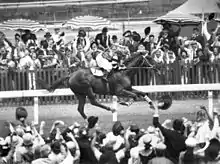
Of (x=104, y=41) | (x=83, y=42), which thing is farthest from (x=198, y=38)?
(x=83, y=42)

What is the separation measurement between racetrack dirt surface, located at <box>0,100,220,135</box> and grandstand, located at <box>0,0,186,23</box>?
30.6 ft

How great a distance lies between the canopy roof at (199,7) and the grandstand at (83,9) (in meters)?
3.76

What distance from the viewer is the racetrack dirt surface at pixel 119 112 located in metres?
24.7

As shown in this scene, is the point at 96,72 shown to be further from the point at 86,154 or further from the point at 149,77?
the point at 86,154

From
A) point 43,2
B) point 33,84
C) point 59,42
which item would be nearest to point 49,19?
point 43,2

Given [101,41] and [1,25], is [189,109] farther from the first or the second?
[1,25]

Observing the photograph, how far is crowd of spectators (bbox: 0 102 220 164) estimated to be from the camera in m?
14.2

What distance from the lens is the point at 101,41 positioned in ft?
92.0

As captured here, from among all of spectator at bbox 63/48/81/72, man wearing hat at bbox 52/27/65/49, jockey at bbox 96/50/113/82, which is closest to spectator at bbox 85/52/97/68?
spectator at bbox 63/48/81/72

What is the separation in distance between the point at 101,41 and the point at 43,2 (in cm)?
904

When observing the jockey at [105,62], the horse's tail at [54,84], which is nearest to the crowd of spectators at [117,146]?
the jockey at [105,62]

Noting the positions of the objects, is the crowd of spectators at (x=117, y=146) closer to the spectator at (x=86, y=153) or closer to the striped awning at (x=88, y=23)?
the spectator at (x=86, y=153)

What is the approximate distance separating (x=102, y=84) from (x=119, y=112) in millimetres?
2203

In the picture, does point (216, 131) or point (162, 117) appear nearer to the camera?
point (216, 131)
